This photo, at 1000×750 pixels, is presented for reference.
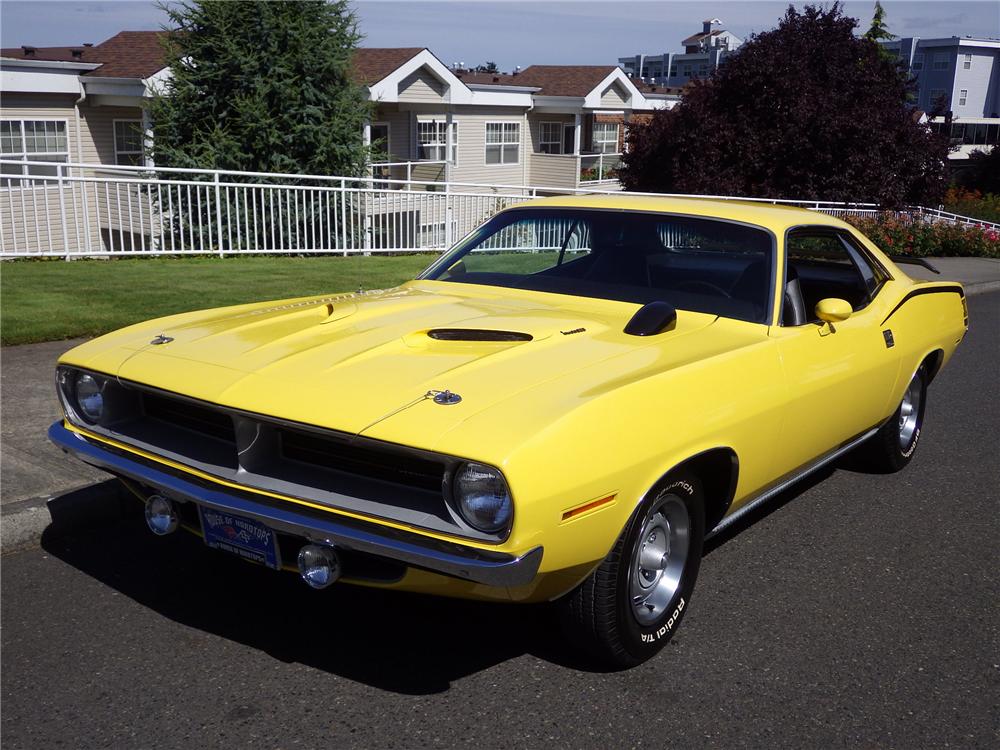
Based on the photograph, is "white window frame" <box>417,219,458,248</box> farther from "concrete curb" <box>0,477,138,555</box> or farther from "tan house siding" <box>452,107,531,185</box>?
"concrete curb" <box>0,477,138,555</box>

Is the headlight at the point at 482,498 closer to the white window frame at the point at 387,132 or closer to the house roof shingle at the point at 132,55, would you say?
the house roof shingle at the point at 132,55

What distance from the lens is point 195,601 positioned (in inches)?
→ 162

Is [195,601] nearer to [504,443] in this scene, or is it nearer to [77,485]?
[77,485]

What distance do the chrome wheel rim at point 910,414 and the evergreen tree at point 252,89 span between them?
1468 cm

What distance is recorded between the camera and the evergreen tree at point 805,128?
21781 mm

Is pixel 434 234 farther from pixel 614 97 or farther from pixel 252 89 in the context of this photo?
pixel 614 97

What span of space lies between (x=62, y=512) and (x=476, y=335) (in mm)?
2243

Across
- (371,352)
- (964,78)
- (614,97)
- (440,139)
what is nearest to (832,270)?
(371,352)

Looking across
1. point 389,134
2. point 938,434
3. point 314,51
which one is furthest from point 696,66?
point 938,434

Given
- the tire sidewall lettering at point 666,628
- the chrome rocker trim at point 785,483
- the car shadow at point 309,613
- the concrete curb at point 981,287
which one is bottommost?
the concrete curb at point 981,287

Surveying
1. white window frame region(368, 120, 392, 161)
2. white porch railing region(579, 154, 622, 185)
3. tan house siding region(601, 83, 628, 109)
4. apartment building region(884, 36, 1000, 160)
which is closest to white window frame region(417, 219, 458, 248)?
white window frame region(368, 120, 392, 161)

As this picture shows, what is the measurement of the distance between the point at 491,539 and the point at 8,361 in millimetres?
5626

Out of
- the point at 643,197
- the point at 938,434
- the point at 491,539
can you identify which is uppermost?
the point at 643,197

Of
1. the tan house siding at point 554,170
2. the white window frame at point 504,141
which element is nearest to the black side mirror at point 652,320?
the white window frame at point 504,141
